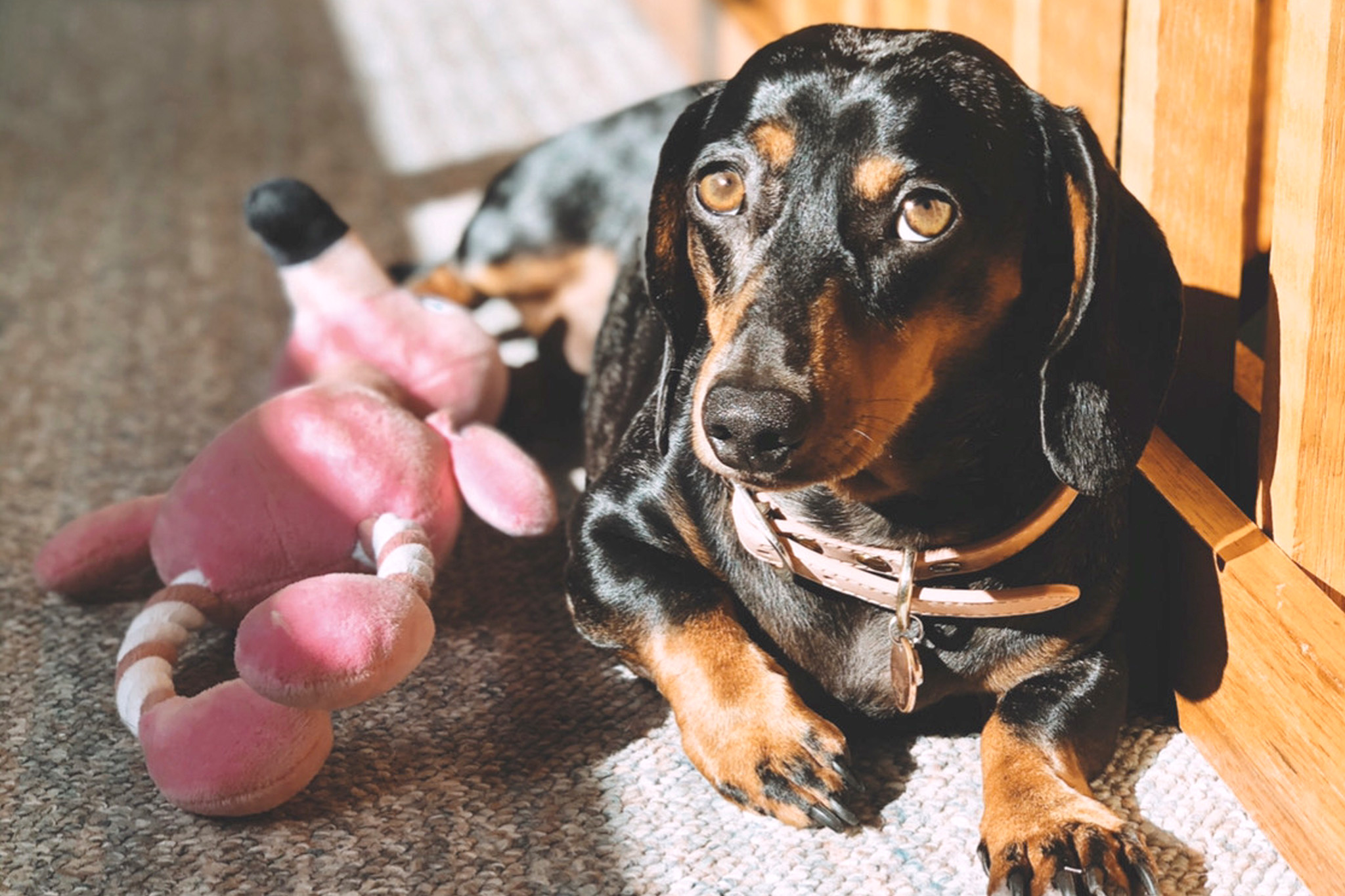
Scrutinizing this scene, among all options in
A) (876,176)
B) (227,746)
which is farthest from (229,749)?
(876,176)

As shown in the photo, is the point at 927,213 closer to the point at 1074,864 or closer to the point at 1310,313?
the point at 1310,313

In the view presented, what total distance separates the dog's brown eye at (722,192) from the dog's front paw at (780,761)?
498mm

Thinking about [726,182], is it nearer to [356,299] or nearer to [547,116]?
[356,299]

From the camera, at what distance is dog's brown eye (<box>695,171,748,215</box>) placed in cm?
142

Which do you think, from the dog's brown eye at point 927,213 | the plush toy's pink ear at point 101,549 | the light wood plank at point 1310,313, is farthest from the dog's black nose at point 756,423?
the plush toy's pink ear at point 101,549

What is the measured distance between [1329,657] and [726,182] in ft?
2.40

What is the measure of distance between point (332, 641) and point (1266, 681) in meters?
0.93

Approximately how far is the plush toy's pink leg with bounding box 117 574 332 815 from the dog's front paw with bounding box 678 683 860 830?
413mm

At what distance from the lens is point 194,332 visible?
2.69 meters

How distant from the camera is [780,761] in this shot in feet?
4.70

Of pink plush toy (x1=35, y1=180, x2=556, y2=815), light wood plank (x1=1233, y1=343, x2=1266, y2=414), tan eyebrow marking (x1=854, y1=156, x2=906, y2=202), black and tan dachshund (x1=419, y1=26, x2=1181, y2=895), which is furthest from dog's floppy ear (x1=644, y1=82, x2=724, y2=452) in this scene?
light wood plank (x1=1233, y1=343, x2=1266, y2=414)

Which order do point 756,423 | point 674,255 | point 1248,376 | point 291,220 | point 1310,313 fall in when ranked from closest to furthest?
point 756,423
point 1310,313
point 674,255
point 1248,376
point 291,220

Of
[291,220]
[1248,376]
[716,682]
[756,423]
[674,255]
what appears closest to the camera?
[756,423]

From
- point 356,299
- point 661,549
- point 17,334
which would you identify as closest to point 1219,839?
point 661,549
